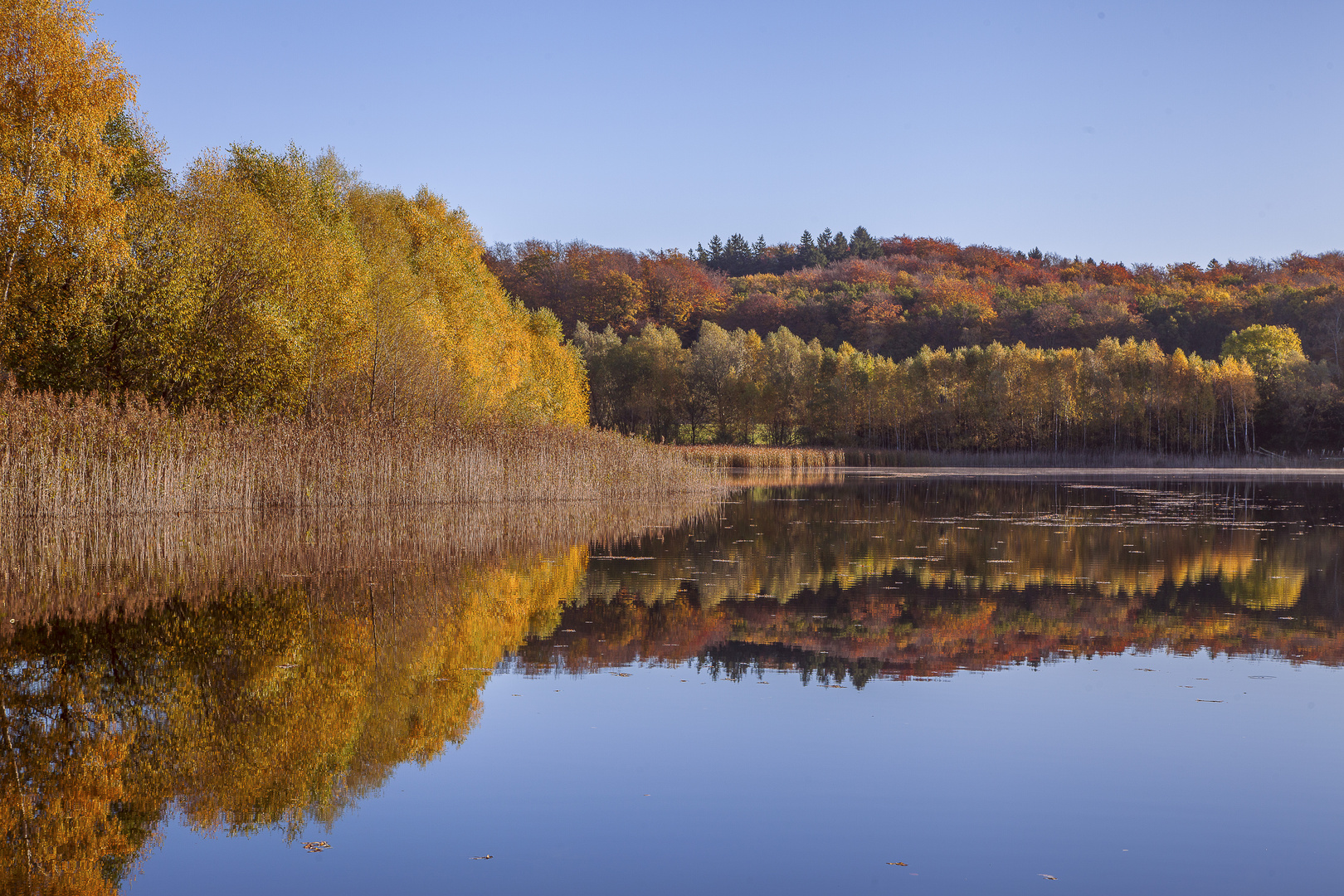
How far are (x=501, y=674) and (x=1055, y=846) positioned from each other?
3.90 metres

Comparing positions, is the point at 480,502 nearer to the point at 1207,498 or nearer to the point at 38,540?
the point at 38,540

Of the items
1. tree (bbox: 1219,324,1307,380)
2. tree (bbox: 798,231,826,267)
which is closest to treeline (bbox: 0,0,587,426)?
tree (bbox: 1219,324,1307,380)

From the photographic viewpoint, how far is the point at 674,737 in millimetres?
5590

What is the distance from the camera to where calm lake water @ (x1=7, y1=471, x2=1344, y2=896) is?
3.95 m

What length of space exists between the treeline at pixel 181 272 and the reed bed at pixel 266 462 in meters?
1.16

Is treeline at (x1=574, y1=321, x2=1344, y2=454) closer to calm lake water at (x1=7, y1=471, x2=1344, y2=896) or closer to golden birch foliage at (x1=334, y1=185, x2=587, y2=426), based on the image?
golden birch foliage at (x1=334, y1=185, x2=587, y2=426)

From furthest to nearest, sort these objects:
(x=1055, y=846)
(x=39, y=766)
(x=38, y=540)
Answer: (x=38, y=540)
(x=39, y=766)
(x=1055, y=846)

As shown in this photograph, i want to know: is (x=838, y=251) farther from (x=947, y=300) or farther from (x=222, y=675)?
(x=222, y=675)

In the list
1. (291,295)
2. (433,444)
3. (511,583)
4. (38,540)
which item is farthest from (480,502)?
(511,583)

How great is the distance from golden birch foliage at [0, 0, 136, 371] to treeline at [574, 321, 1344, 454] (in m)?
53.7

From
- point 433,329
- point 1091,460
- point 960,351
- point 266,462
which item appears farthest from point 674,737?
point 960,351

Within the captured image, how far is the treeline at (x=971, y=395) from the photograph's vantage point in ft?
204

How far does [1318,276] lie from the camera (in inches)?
3812

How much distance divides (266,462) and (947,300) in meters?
82.5
